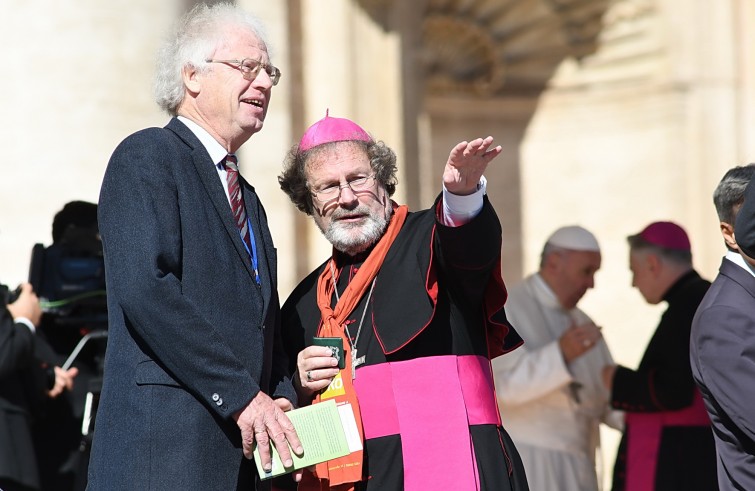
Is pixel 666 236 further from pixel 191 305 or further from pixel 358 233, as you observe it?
pixel 191 305

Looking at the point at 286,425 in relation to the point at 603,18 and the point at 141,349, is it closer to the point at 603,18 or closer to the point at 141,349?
the point at 141,349

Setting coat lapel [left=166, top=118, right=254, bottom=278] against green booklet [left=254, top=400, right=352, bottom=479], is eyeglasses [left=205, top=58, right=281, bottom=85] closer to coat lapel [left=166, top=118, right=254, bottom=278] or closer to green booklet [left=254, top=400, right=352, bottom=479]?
coat lapel [left=166, top=118, right=254, bottom=278]

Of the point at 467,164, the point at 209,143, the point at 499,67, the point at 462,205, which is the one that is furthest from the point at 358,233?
the point at 499,67

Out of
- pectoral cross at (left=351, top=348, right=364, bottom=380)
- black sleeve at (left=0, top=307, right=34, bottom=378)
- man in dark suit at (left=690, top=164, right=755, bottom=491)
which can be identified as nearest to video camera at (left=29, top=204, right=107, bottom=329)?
black sleeve at (left=0, top=307, right=34, bottom=378)

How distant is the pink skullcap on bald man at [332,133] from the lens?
3732 millimetres

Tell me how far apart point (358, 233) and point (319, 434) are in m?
0.80

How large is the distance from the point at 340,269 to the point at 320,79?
4.38m

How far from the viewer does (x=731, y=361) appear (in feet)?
11.0

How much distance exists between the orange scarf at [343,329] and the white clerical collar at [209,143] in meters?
0.65

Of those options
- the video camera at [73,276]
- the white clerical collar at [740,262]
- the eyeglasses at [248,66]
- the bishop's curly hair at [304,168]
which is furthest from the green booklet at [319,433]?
the video camera at [73,276]

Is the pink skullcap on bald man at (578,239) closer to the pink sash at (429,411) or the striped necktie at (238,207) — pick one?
the pink sash at (429,411)

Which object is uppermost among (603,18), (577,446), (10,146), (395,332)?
(603,18)

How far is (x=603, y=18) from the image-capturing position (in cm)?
998

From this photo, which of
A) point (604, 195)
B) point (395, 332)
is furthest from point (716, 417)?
point (604, 195)
